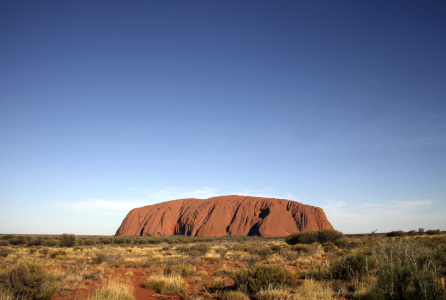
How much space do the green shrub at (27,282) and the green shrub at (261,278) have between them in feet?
15.6

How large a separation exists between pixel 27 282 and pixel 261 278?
18.5 feet

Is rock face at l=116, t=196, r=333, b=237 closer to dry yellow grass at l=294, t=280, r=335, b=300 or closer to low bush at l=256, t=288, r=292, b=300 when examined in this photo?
dry yellow grass at l=294, t=280, r=335, b=300

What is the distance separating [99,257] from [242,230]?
199 ft

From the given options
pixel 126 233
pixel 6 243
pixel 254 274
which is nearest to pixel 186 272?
pixel 254 274

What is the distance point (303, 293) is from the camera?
604cm

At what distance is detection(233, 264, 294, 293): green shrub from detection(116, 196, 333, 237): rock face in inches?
2402

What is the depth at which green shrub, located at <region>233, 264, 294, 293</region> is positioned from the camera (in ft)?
22.1

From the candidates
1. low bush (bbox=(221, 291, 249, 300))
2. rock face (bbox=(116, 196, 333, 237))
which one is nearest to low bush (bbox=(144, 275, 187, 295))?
low bush (bbox=(221, 291, 249, 300))

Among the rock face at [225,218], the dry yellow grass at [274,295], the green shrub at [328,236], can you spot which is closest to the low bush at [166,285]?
the dry yellow grass at [274,295]

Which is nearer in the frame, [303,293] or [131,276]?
[303,293]

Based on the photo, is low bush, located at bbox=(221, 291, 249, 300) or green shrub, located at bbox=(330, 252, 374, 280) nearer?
low bush, located at bbox=(221, 291, 249, 300)

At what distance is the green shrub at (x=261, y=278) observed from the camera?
6.75 m

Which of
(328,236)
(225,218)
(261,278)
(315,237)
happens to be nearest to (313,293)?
(261,278)

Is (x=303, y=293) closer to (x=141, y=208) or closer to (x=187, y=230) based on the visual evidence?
(x=187, y=230)
